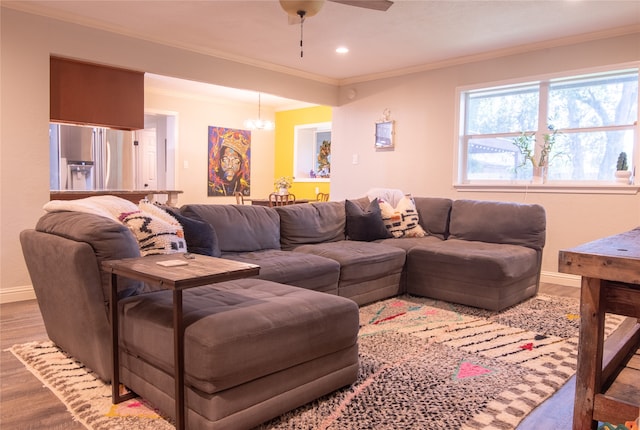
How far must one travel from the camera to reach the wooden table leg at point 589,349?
1.54 metres

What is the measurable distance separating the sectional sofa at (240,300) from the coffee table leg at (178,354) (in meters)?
0.03

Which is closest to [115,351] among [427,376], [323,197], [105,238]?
[105,238]

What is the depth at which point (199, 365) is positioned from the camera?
5.15ft

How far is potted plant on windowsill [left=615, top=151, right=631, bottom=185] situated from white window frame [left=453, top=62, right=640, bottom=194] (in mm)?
55

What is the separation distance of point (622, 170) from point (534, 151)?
2.80 feet

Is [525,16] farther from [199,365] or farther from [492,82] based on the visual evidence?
[199,365]

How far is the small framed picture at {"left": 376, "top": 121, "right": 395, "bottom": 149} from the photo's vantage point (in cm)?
603

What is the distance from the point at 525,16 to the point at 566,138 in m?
1.44

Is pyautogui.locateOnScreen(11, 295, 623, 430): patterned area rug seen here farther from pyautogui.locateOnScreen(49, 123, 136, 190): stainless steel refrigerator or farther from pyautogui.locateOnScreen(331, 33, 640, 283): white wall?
pyautogui.locateOnScreen(49, 123, 136, 190): stainless steel refrigerator

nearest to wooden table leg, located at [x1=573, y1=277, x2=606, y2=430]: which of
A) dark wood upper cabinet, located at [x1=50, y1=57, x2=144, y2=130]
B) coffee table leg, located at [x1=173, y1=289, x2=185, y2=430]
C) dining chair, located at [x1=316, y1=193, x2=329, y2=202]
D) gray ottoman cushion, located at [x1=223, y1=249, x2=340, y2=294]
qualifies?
coffee table leg, located at [x1=173, y1=289, x2=185, y2=430]

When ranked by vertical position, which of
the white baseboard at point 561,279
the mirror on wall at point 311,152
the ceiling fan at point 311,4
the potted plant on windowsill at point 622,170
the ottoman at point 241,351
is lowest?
the white baseboard at point 561,279

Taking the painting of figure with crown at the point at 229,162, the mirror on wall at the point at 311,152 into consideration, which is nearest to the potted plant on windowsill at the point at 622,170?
the mirror on wall at the point at 311,152

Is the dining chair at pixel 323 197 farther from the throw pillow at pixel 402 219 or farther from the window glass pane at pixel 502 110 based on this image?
the throw pillow at pixel 402 219

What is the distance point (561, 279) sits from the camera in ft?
15.2
